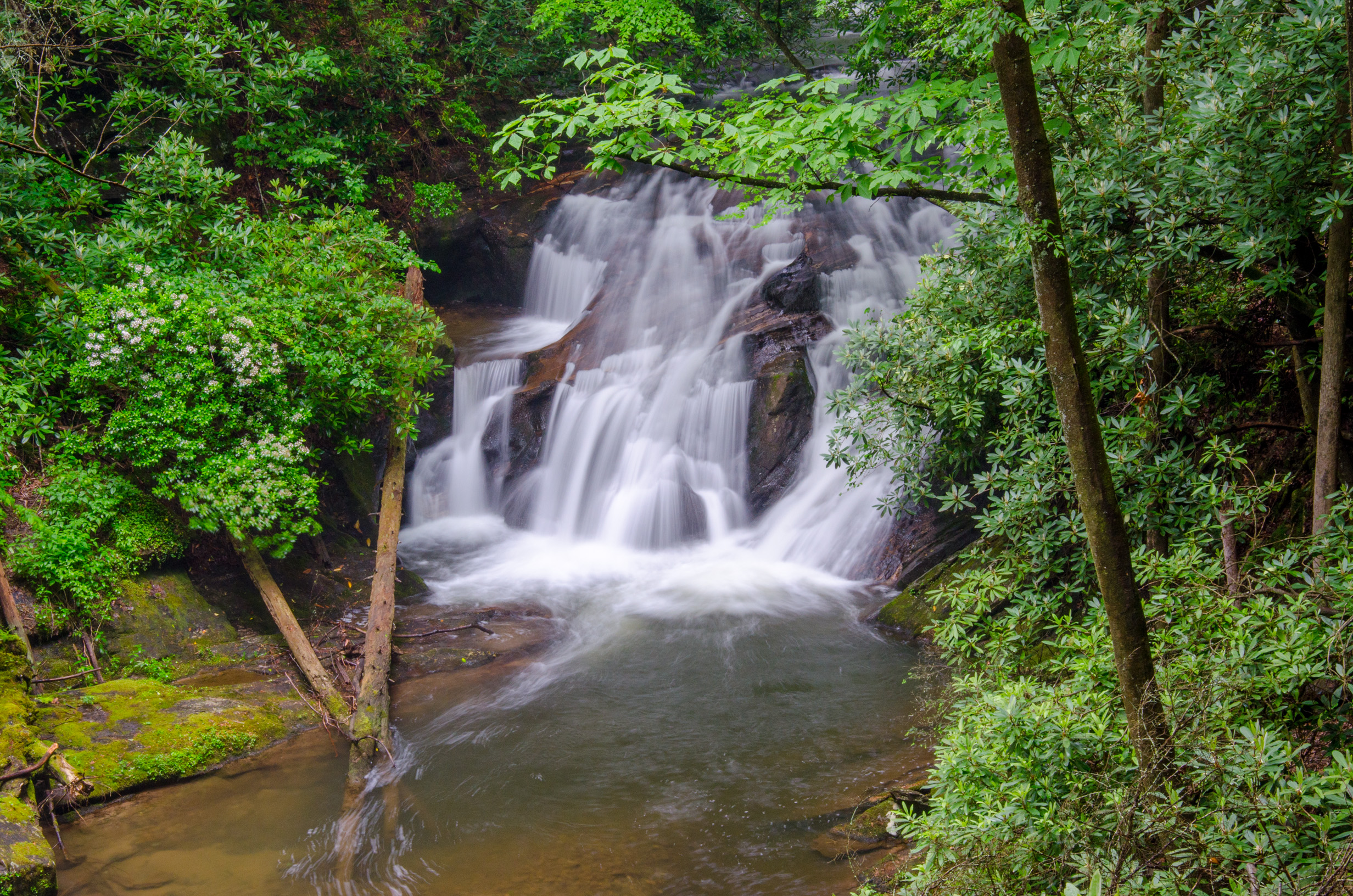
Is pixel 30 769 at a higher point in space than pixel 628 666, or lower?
higher

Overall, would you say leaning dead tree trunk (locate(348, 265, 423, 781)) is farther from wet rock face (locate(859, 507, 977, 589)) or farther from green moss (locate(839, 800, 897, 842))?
wet rock face (locate(859, 507, 977, 589))

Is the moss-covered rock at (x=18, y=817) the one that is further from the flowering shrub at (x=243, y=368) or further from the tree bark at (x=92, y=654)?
the flowering shrub at (x=243, y=368)

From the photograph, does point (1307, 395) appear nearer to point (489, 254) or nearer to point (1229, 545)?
point (1229, 545)

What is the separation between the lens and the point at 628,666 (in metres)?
8.34

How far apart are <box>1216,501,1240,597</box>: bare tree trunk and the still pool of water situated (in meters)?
2.72

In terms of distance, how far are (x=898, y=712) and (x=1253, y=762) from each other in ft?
13.9

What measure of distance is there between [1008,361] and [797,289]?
779cm

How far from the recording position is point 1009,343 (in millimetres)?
5363

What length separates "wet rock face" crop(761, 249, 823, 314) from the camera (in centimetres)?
1273

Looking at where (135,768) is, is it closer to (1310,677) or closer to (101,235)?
(101,235)

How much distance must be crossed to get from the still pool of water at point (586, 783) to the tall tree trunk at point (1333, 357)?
10.8 ft

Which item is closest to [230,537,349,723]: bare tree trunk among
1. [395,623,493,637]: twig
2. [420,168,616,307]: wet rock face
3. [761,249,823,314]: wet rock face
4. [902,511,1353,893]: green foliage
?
[395,623,493,637]: twig

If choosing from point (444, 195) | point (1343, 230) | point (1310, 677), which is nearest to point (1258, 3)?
point (1343, 230)

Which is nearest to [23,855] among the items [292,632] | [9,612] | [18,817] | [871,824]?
[18,817]
